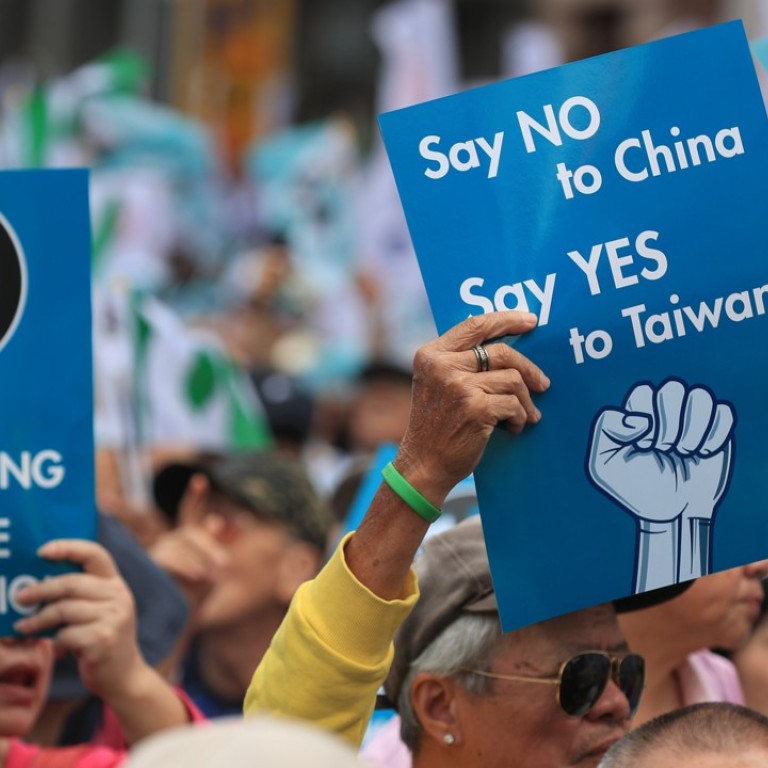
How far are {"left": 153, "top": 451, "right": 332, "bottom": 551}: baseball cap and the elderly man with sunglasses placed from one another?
1.93 meters

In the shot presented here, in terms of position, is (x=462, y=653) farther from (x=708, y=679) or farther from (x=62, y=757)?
(x=708, y=679)

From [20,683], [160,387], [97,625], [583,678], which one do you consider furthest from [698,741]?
[160,387]

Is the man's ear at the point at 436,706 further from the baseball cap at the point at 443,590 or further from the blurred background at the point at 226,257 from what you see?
the blurred background at the point at 226,257

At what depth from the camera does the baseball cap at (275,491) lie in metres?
5.02

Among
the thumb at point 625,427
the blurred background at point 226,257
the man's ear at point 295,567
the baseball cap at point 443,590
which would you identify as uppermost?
the blurred background at point 226,257

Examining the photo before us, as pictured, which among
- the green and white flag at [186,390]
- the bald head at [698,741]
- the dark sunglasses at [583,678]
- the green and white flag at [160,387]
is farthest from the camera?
the green and white flag at [186,390]

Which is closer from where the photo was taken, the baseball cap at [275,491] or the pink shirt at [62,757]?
the pink shirt at [62,757]

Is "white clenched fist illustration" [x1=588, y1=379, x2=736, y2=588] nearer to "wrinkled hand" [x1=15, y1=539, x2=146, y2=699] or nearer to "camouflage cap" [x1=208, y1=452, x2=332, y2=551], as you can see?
"wrinkled hand" [x1=15, y1=539, x2=146, y2=699]

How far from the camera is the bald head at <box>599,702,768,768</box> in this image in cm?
246

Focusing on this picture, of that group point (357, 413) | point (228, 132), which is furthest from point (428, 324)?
point (228, 132)

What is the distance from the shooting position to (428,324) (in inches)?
443

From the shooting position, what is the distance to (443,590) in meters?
3.00

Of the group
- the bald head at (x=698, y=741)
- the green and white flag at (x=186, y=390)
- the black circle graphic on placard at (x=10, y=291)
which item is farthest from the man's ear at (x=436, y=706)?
the green and white flag at (x=186, y=390)

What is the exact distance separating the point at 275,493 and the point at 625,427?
249cm
